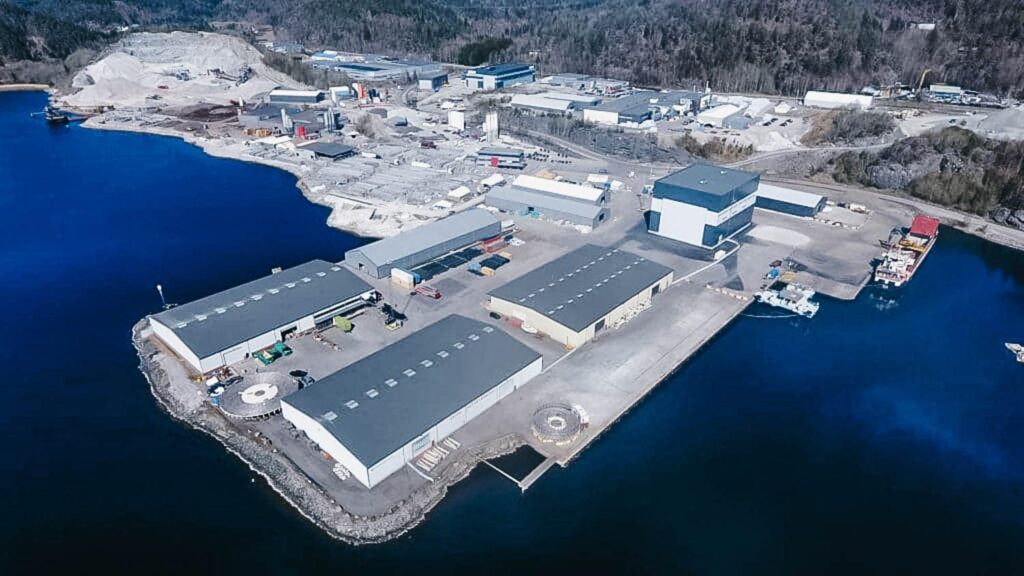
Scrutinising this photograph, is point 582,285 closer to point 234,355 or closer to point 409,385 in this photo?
point 409,385

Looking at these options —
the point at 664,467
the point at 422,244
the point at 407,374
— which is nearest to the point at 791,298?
the point at 664,467

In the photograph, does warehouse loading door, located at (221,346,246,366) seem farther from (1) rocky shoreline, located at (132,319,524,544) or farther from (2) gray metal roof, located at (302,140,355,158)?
(2) gray metal roof, located at (302,140,355,158)

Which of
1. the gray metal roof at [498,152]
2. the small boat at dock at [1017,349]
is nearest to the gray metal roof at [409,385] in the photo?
A: the small boat at dock at [1017,349]

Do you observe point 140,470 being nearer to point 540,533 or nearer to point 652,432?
point 540,533

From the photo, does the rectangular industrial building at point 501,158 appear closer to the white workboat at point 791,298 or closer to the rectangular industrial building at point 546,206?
the rectangular industrial building at point 546,206

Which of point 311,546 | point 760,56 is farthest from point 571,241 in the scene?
point 760,56

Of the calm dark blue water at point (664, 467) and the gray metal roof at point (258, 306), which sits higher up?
the gray metal roof at point (258, 306)
